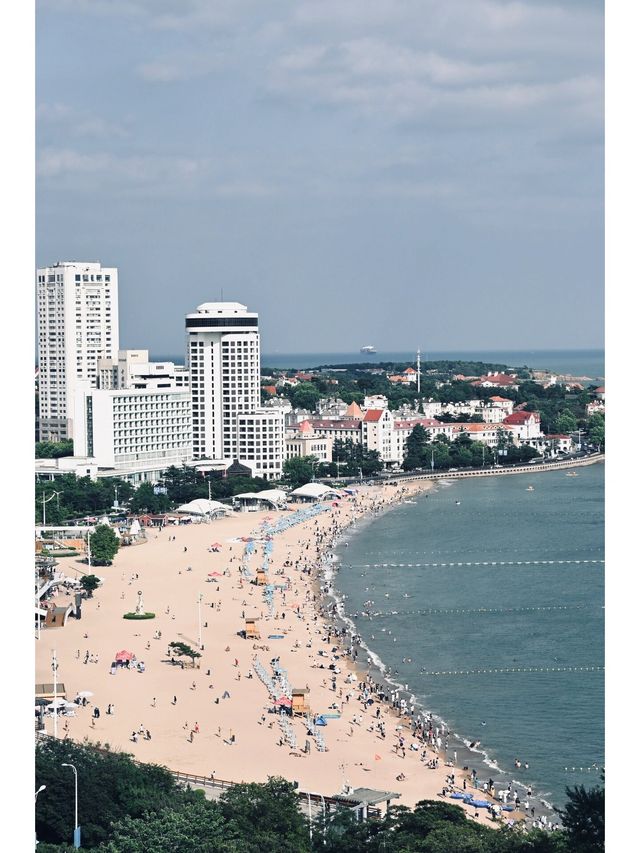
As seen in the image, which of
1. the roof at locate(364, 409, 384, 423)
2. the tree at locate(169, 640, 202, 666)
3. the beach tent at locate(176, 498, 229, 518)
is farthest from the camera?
the roof at locate(364, 409, 384, 423)

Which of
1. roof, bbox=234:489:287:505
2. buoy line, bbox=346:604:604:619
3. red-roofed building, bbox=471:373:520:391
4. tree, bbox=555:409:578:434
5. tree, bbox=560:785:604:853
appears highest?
red-roofed building, bbox=471:373:520:391

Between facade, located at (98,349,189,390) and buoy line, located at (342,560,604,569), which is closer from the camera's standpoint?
buoy line, located at (342,560,604,569)

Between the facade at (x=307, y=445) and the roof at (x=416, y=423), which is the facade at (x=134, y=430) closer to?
the facade at (x=307, y=445)

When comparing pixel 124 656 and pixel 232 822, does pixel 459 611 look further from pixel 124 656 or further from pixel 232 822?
pixel 232 822

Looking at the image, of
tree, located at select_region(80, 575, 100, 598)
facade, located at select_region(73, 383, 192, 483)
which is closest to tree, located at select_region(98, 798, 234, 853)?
tree, located at select_region(80, 575, 100, 598)

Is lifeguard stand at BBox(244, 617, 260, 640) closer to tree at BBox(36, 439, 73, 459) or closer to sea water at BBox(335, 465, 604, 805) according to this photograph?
sea water at BBox(335, 465, 604, 805)

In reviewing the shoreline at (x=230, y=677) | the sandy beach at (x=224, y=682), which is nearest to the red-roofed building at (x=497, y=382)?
the shoreline at (x=230, y=677)

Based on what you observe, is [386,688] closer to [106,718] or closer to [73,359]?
[106,718]
